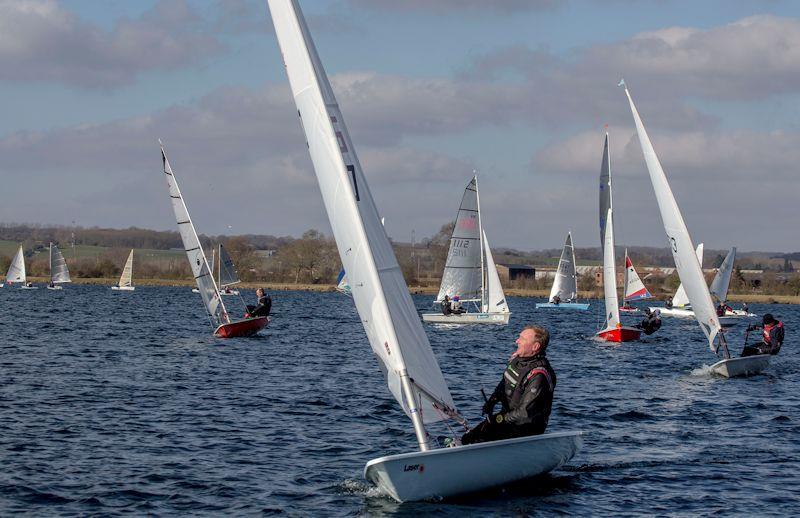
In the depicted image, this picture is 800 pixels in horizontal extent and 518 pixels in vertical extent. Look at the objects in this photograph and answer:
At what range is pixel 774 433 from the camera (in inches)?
627

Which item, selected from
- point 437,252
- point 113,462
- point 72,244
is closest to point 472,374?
point 113,462

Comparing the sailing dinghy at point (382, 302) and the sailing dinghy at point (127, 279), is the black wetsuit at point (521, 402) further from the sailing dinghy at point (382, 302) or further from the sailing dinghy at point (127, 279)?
the sailing dinghy at point (127, 279)

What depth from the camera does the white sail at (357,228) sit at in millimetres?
10375

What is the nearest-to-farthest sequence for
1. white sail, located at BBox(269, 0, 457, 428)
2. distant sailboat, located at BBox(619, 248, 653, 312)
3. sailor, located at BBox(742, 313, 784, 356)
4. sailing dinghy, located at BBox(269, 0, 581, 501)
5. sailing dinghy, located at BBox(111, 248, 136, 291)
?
sailing dinghy, located at BBox(269, 0, 581, 501) → white sail, located at BBox(269, 0, 457, 428) → sailor, located at BBox(742, 313, 784, 356) → distant sailboat, located at BBox(619, 248, 653, 312) → sailing dinghy, located at BBox(111, 248, 136, 291)

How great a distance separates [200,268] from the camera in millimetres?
32844

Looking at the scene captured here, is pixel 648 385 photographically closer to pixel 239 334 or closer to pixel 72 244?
pixel 239 334

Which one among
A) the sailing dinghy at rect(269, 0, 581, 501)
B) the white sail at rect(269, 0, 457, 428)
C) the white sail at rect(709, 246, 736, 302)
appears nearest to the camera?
the sailing dinghy at rect(269, 0, 581, 501)

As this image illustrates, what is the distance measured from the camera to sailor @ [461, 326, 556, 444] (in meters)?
11.0

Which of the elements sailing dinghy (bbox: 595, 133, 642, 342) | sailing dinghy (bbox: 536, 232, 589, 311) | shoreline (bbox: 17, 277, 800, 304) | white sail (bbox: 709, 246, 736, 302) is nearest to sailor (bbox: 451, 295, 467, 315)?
sailing dinghy (bbox: 595, 133, 642, 342)

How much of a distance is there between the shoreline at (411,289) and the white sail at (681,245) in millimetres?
72191

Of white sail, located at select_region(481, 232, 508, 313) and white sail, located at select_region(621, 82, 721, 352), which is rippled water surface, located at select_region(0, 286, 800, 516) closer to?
white sail, located at select_region(621, 82, 721, 352)

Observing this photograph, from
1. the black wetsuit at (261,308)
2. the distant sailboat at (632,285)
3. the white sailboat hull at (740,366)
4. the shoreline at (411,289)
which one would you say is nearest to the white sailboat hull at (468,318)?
the black wetsuit at (261,308)

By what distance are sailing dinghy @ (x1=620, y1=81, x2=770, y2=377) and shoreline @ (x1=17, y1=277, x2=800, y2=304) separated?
72.2 m

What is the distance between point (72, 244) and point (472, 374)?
144508mm
